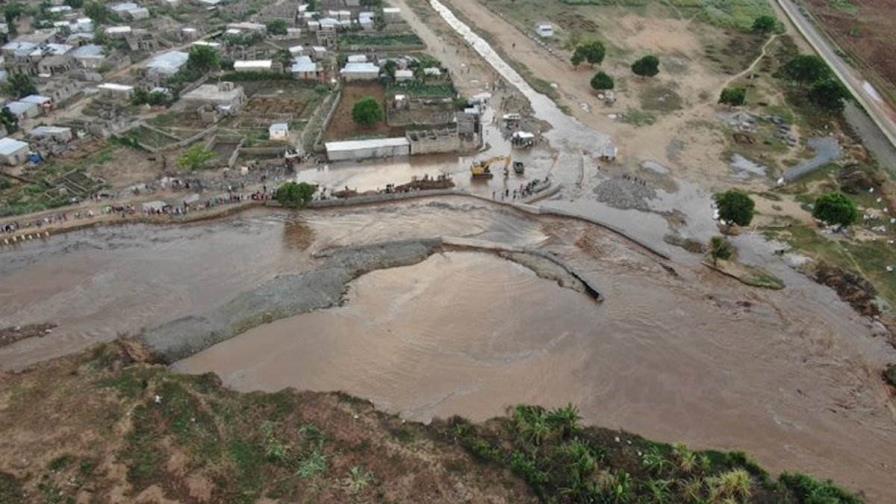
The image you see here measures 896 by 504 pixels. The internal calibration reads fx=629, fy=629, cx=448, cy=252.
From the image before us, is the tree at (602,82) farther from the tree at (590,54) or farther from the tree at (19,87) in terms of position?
the tree at (19,87)

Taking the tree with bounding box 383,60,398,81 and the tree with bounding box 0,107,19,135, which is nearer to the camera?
the tree with bounding box 0,107,19,135

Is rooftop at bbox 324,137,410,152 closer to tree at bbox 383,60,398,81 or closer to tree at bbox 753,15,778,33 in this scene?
tree at bbox 383,60,398,81

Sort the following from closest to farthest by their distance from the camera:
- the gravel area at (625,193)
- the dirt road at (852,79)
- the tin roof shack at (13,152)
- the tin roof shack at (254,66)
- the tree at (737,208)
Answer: the tree at (737,208)
the tin roof shack at (13,152)
the gravel area at (625,193)
the dirt road at (852,79)
the tin roof shack at (254,66)

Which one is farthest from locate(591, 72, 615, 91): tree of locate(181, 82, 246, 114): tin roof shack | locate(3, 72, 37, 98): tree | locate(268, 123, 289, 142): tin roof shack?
locate(3, 72, 37, 98): tree

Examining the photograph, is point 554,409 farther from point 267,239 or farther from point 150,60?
point 150,60

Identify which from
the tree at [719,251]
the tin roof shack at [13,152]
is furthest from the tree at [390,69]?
the tree at [719,251]

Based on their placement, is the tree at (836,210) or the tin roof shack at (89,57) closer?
the tree at (836,210)

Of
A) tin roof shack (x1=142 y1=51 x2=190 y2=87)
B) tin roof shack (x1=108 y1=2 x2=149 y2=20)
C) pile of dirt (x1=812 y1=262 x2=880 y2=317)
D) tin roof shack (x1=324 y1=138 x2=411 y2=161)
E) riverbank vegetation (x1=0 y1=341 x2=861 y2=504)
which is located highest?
tin roof shack (x1=108 y1=2 x2=149 y2=20)
